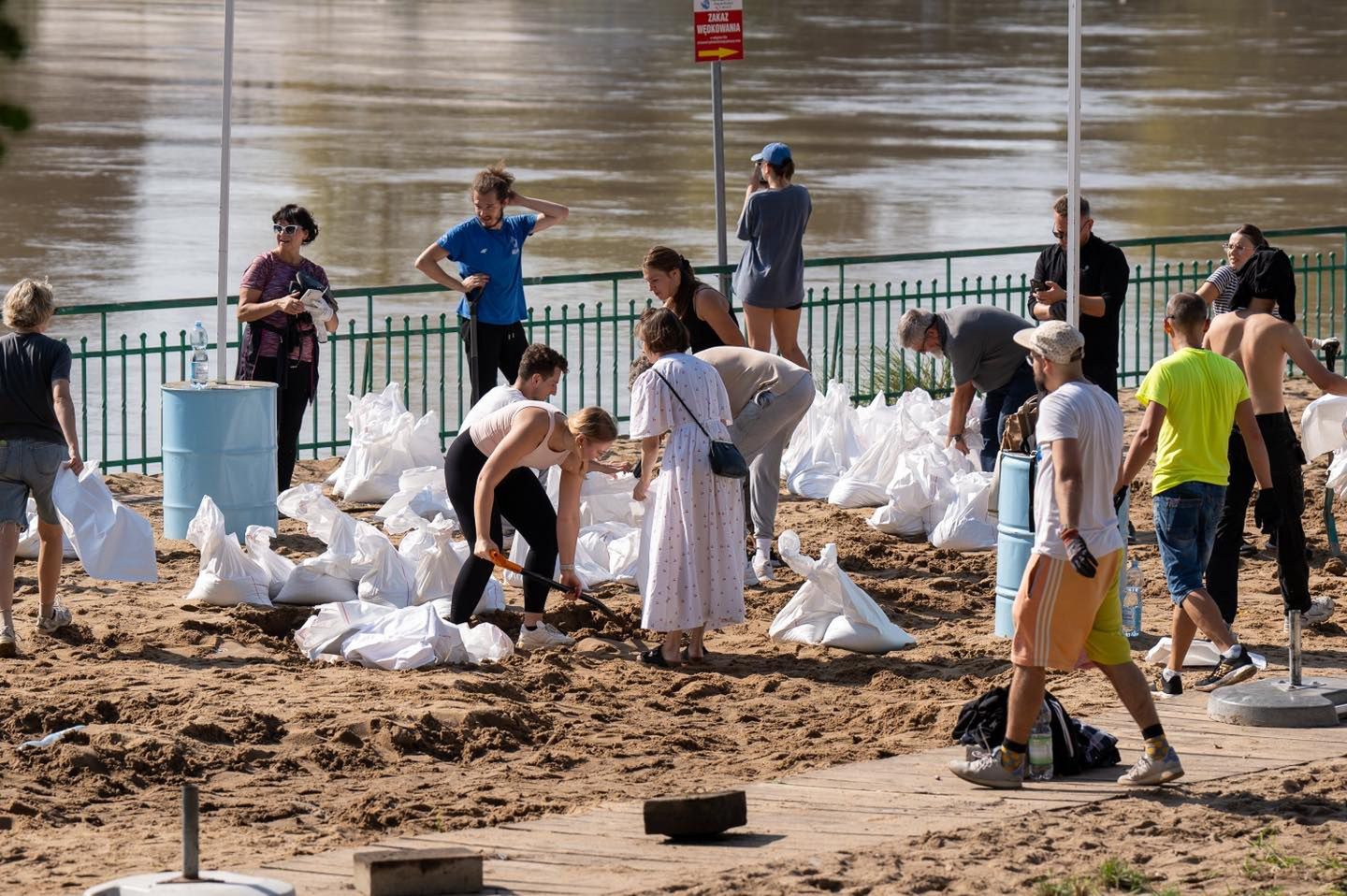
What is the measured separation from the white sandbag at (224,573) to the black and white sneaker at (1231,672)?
4.11 m

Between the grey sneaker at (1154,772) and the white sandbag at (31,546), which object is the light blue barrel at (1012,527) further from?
the white sandbag at (31,546)

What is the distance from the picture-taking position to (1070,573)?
21.8 feet

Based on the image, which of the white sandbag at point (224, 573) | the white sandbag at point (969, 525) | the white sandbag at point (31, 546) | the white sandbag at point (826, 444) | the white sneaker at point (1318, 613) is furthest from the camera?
the white sandbag at point (826, 444)

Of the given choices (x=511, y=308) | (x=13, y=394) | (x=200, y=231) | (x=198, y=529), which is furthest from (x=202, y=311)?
(x=13, y=394)

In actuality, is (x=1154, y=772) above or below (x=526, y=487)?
below

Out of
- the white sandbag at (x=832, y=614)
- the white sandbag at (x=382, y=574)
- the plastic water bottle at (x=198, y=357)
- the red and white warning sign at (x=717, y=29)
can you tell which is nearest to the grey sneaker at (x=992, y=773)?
the white sandbag at (x=832, y=614)

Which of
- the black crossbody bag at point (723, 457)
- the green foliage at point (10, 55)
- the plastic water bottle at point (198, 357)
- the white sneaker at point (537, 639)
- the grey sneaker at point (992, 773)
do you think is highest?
the green foliage at point (10, 55)

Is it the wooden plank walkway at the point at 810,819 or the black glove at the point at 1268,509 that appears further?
the black glove at the point at 1268,509

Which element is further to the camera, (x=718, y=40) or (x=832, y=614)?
(x=718, y=40)

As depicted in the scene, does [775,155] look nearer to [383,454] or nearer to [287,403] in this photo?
[383,454]

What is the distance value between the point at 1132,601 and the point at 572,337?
9.06 metres

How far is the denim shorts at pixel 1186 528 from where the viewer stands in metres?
7.93

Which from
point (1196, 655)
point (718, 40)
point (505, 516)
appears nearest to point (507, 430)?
point (505, 516)

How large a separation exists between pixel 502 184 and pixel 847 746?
482 cm
